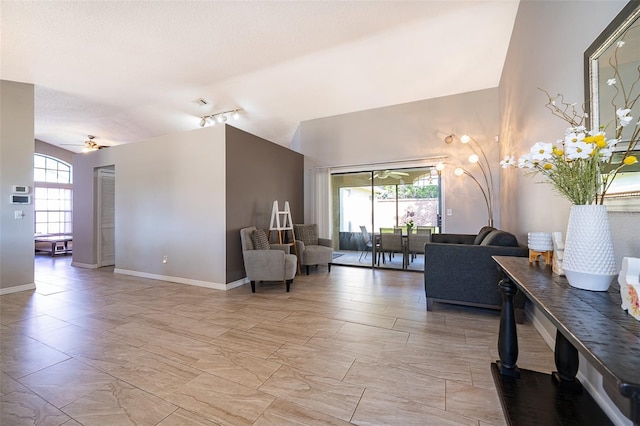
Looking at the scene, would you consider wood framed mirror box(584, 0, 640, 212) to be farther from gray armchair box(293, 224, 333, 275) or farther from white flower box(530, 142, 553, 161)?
gray armchair box(293, 224, 333, 275)

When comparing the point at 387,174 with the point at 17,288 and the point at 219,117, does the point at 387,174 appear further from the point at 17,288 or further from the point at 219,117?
the point at 17,288

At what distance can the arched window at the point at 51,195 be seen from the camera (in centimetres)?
857

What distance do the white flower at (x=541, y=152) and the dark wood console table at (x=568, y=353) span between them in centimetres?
65

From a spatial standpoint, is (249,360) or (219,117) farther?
(219,117)

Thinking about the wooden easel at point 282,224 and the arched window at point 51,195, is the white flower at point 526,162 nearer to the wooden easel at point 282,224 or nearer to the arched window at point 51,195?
the wooden easel at point 282,224

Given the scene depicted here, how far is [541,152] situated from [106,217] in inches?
301

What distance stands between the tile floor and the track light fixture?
13.1 feet

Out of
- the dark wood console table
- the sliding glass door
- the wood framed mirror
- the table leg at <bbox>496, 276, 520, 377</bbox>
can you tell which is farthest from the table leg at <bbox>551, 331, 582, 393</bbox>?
the sliding glass door

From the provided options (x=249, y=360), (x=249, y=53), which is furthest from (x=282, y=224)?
(x=249, y=360)

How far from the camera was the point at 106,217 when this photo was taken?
5.88 m

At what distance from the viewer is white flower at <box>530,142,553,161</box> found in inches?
49.3

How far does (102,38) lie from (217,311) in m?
3.85

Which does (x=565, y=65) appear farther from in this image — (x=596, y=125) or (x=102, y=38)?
(x=102, y=38)

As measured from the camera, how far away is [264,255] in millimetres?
3785
